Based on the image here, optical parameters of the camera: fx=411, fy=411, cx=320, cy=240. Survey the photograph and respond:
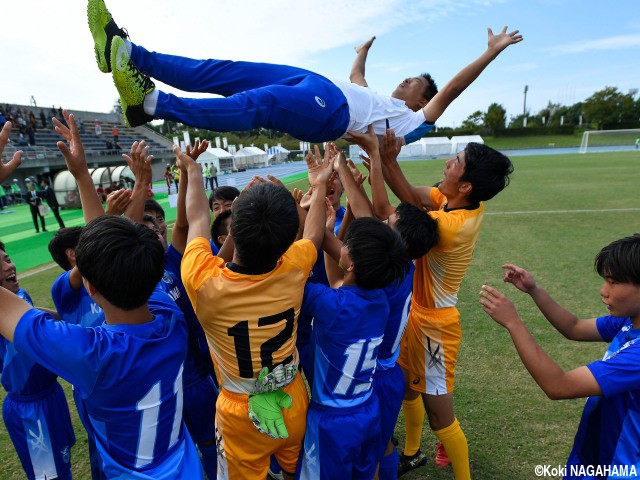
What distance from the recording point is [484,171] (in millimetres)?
2482

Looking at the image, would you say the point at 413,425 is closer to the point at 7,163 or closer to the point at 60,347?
the point at 60,347

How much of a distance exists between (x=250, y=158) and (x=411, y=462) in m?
44.0

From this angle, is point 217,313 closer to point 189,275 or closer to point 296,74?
point 189,275

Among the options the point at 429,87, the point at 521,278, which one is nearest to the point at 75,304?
the point at 521,278

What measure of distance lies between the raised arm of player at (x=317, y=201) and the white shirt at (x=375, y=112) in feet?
2.13

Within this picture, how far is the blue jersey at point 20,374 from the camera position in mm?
2148

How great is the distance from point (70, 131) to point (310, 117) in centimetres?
144

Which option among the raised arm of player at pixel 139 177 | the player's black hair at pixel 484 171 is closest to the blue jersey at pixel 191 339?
the raised arm of player at pixel 139 177

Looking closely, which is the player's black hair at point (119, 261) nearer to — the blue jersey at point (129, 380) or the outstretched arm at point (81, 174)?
the blue jersey at point (129, 380)

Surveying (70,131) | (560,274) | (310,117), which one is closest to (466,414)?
(310,117)

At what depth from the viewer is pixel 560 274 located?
607 centimetres

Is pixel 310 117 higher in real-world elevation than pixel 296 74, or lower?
lower

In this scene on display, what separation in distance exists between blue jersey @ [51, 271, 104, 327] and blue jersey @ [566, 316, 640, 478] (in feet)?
8.02

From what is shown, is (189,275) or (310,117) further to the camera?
(310,117)
